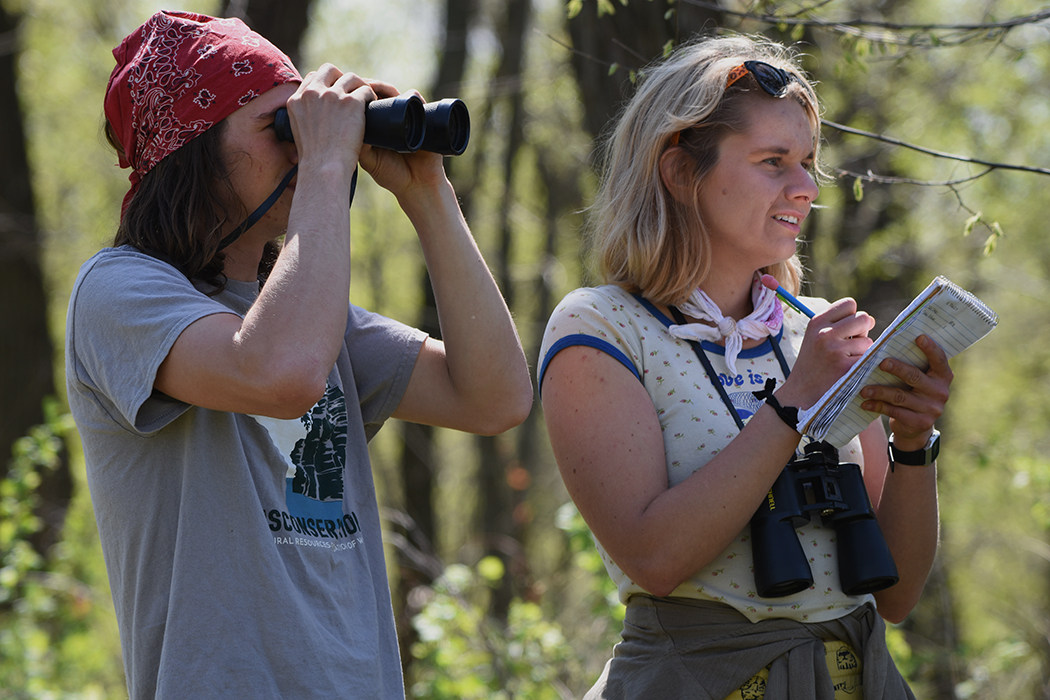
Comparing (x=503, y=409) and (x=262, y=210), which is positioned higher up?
(x=262, y=210)

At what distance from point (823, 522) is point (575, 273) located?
8.34m

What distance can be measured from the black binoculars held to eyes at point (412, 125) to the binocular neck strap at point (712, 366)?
596 millimetres

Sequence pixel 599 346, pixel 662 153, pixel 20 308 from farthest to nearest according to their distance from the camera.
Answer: pixel 20 308 < pixel 662 153 < pixel 599 346

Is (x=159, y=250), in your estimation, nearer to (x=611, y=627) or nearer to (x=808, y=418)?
(x=808, y=418)

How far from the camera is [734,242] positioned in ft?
6.75

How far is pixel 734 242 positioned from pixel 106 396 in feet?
4.22

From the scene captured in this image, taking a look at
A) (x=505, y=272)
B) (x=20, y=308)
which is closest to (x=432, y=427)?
(x=505, y=272)

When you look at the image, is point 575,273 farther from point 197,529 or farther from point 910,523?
point 197,529

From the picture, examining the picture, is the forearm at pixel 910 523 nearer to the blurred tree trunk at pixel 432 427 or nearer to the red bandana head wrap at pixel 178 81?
the red bandana head wrap at pixel 178 81

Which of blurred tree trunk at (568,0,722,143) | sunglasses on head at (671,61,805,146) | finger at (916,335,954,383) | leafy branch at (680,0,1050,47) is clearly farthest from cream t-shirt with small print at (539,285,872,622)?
blurred tree trunk at (568,0,722,143)

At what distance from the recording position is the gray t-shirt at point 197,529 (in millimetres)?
1462

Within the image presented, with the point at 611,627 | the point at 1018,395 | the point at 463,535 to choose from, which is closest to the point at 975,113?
the point at 1018,395

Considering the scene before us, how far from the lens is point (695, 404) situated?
1.87 metres

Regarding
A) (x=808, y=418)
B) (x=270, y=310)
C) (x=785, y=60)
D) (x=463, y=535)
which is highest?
(x=785, y=60)
